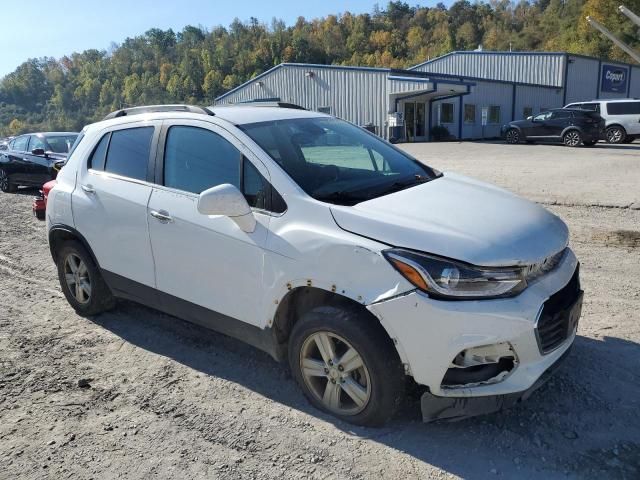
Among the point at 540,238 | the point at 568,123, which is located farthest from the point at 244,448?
the point at 568,123

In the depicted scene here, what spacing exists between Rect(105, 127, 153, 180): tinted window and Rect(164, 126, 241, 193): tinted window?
0.28m

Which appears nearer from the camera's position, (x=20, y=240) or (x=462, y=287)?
(x=462, y=287)

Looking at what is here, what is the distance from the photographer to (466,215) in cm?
307

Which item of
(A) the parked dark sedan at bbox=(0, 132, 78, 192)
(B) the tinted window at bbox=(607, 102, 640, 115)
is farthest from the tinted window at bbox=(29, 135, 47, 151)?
(B) the tinted window at bbox=(607, 102, 640, 115)

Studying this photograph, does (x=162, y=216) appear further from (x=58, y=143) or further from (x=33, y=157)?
(x=33, y=157)

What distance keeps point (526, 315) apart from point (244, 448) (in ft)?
5.62

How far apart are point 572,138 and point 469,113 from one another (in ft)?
41.0

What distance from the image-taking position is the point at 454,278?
2.70m

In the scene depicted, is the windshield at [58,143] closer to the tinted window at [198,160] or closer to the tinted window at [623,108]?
the tinted window at [198,160]

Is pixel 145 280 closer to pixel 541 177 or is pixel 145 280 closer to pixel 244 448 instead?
pixel 244 448

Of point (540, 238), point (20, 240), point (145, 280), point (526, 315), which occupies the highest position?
point (540, 238)

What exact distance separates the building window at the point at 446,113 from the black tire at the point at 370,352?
33665mm

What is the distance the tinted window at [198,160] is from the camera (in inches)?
141

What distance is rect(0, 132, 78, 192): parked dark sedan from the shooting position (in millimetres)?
12656
